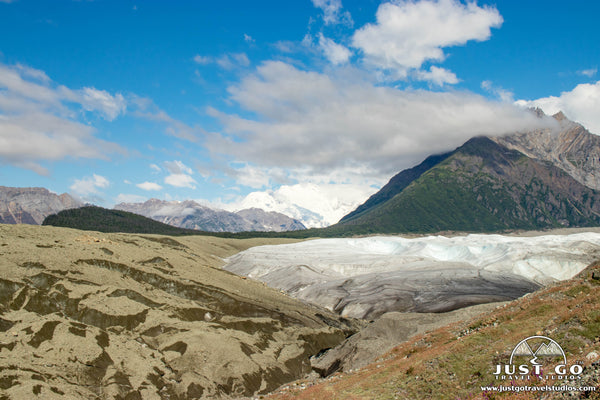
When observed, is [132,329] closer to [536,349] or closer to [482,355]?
[482,355]

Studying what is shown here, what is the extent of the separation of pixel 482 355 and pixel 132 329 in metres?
30.6

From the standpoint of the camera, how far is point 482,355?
22578 mm

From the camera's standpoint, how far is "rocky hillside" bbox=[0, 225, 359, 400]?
93.9 ft

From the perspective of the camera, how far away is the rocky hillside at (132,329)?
93.9 ft

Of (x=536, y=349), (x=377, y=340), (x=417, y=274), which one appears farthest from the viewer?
(x=417, y=274)

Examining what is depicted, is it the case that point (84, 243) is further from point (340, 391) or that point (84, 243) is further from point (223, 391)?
point (340, 391)

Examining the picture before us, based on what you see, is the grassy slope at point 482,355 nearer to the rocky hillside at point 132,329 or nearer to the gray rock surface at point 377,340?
the gray rock surface at point 377,340

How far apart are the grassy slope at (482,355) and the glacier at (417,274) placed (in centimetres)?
3460

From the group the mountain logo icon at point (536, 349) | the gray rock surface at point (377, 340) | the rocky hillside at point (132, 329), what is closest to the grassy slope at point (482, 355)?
the mountain logo icon at point (536, 349)

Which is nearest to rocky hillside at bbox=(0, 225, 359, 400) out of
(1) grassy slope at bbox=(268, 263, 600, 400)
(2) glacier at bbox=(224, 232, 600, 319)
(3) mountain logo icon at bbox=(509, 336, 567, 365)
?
(1) grassy slope at bbox=(268, 263, 600, 400)

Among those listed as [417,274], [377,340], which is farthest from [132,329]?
[417,274]

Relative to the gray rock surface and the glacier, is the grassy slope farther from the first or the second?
the glacier

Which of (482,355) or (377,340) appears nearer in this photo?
(482,355)

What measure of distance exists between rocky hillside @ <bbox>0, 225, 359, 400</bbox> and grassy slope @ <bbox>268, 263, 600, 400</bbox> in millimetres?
9860
